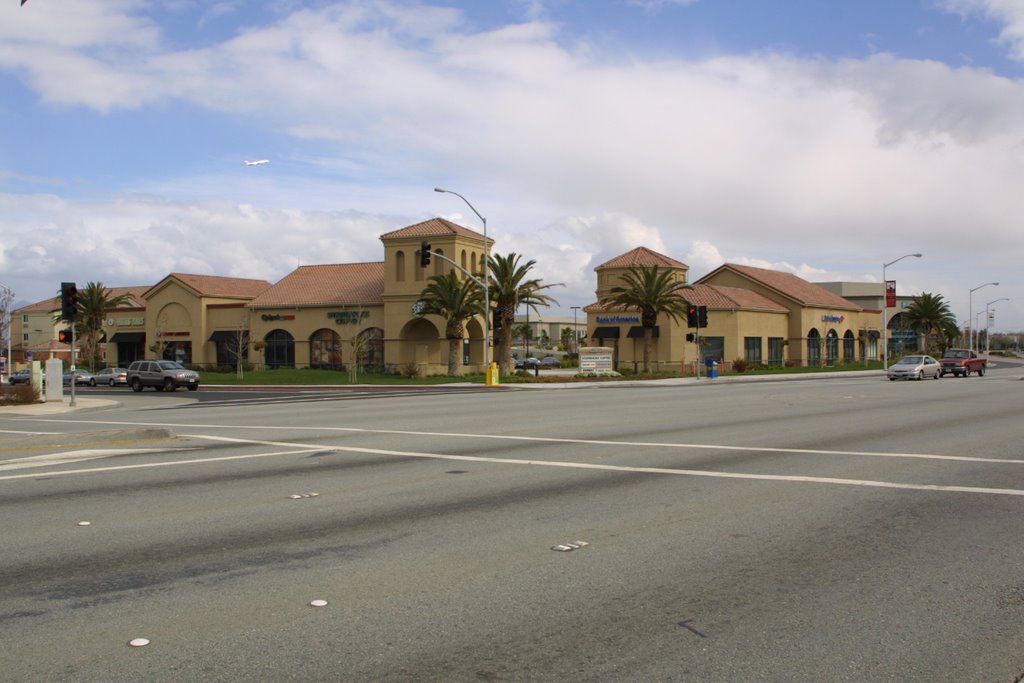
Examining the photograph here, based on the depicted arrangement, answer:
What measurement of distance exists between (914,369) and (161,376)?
1546 inches

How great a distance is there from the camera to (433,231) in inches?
2490

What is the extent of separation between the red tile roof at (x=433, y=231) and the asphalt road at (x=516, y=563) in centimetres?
4853

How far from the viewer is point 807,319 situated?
77.1 m

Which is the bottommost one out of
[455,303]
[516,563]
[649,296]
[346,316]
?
[516,563]

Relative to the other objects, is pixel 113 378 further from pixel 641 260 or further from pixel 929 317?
pixel 929 317

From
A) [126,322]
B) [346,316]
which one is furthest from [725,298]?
[126,322]

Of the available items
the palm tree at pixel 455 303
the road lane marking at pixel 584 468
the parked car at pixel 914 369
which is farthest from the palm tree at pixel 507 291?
the road lane marking at pixel 584 468

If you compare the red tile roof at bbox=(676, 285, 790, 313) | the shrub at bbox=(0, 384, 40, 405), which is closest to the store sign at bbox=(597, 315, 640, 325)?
the red tile roof at bbox=(676, 285, 790, 313)

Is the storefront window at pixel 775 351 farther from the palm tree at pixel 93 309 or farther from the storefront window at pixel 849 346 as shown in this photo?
the palm tree at pixel 93 309

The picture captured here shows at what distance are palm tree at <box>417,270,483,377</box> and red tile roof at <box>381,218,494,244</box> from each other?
6.51 metres

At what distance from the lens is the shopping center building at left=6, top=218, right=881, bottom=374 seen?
64.9m

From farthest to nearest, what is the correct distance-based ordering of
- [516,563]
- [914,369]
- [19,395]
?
[914,369]
[19,395]
[516,563]

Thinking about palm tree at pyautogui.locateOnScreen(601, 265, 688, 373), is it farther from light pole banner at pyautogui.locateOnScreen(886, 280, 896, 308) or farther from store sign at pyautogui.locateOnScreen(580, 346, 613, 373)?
→ light pole banner at pyautogui.locateOnScreen(886, 280, 896, 308)

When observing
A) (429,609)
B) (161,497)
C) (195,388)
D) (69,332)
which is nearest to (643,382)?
(195,388)
